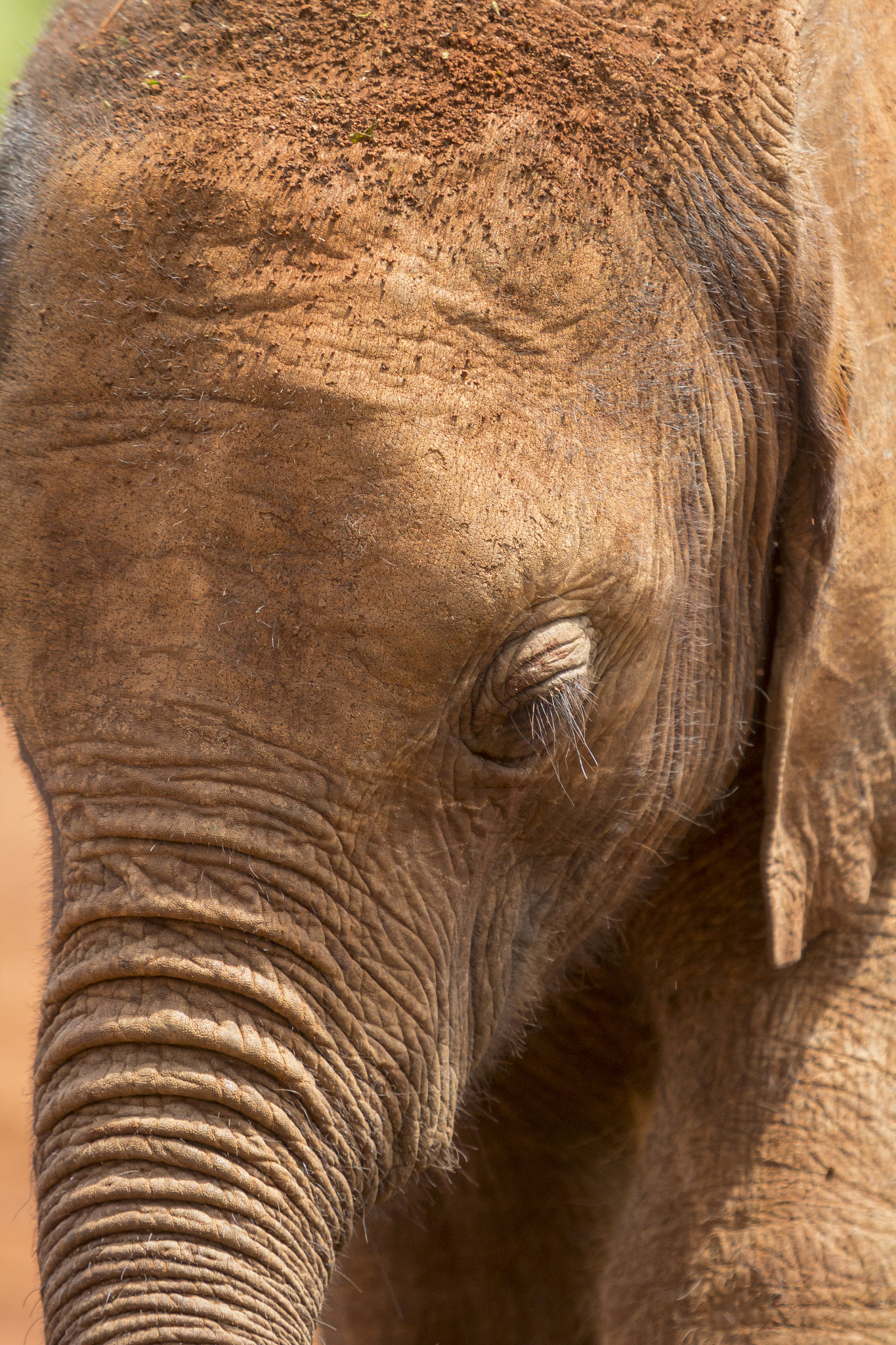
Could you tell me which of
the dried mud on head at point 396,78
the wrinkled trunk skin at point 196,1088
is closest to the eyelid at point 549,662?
the wrinkled trunk skin at point 196,1088

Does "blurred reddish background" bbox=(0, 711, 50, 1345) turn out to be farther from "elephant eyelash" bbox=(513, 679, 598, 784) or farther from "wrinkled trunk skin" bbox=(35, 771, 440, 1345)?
"elephant eyelash" bbox=(513, 679, 598, 784)

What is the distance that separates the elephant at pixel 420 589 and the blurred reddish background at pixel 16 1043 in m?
1.43

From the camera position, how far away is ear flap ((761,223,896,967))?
2.05 meters

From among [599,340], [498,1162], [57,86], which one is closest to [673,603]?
[599,340]

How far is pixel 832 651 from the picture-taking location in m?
2.10

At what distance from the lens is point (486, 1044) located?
2.13 meters

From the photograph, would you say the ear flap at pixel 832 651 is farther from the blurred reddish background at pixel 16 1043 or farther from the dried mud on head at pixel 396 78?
the blurred reddish background at pixel 16 1043

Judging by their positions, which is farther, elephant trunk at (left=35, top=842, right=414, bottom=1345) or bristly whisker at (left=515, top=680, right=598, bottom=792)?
bristly whisker at (left=515, top=680, right=598, bottom=792)

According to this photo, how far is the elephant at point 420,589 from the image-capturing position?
172cm

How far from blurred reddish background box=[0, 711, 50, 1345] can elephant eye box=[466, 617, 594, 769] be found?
5.00 feet

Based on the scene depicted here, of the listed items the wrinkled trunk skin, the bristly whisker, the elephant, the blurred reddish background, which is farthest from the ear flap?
the blurred reddish background

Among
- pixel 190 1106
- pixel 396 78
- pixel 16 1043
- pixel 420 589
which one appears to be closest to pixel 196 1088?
pixel 190 1106

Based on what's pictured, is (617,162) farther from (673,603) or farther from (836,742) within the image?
(836,742)

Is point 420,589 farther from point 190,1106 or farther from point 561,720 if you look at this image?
point 190,1106
